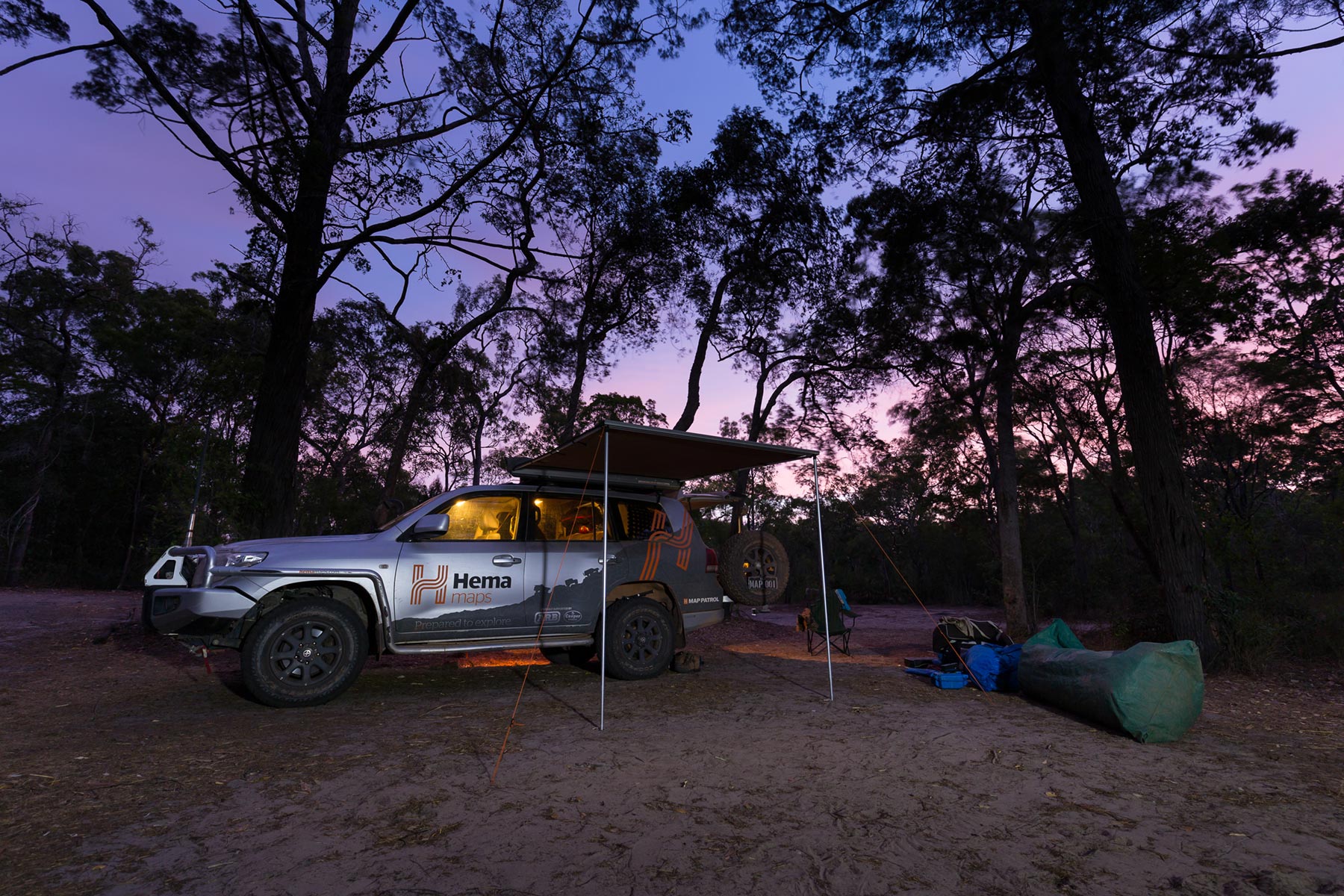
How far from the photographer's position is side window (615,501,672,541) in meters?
6.96

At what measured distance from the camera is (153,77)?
9.89 meters

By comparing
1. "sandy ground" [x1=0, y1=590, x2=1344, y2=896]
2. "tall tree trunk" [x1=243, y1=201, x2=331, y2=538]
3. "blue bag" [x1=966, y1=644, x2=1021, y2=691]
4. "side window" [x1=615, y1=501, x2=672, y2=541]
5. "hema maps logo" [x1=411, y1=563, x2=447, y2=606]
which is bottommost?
"sandy ground" [x1=0, y1=590, x2=1344, y2=896]

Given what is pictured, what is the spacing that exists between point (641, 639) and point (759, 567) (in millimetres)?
1533

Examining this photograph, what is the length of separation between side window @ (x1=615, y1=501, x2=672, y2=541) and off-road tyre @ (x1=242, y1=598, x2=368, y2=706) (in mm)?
2717

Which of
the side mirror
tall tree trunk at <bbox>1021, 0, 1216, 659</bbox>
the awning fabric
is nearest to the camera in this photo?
the awning fabric

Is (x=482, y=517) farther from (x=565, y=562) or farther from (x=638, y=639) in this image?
(x=638, y=639)

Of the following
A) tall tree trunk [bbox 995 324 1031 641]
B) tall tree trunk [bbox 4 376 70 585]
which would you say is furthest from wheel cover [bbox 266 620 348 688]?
tall tree trunk [bbox 4 376 70 585]

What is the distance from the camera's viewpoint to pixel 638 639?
22.1 feet

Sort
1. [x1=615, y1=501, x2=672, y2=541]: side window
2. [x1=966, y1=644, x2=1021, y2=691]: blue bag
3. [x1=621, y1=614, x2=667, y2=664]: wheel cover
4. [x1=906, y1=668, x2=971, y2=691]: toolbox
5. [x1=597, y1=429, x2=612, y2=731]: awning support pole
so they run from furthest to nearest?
[x1=615, y1=501, x2=672, y2=541]: side window
[x1=621, y1=614, x2=667, y2=664]: wheel cover
[x1=906, y1=668, x2=971, y2=691]: toolbox
[x1=966, y1=644, x2=1021, y2=691]: blue bag
[x1=597, y1=429, x2=612, y2=731]: awning support pole

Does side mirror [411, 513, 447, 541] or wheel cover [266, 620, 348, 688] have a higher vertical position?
side mirror [411, 513, 447, 541]

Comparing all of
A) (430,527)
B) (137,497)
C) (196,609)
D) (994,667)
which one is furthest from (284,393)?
(137,497)

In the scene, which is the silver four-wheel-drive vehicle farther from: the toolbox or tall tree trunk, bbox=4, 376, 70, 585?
tall tree trunk, bbox=4, 376, 70, 585

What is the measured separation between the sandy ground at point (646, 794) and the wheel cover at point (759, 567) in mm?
1256

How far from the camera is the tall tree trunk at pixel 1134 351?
7652mm
